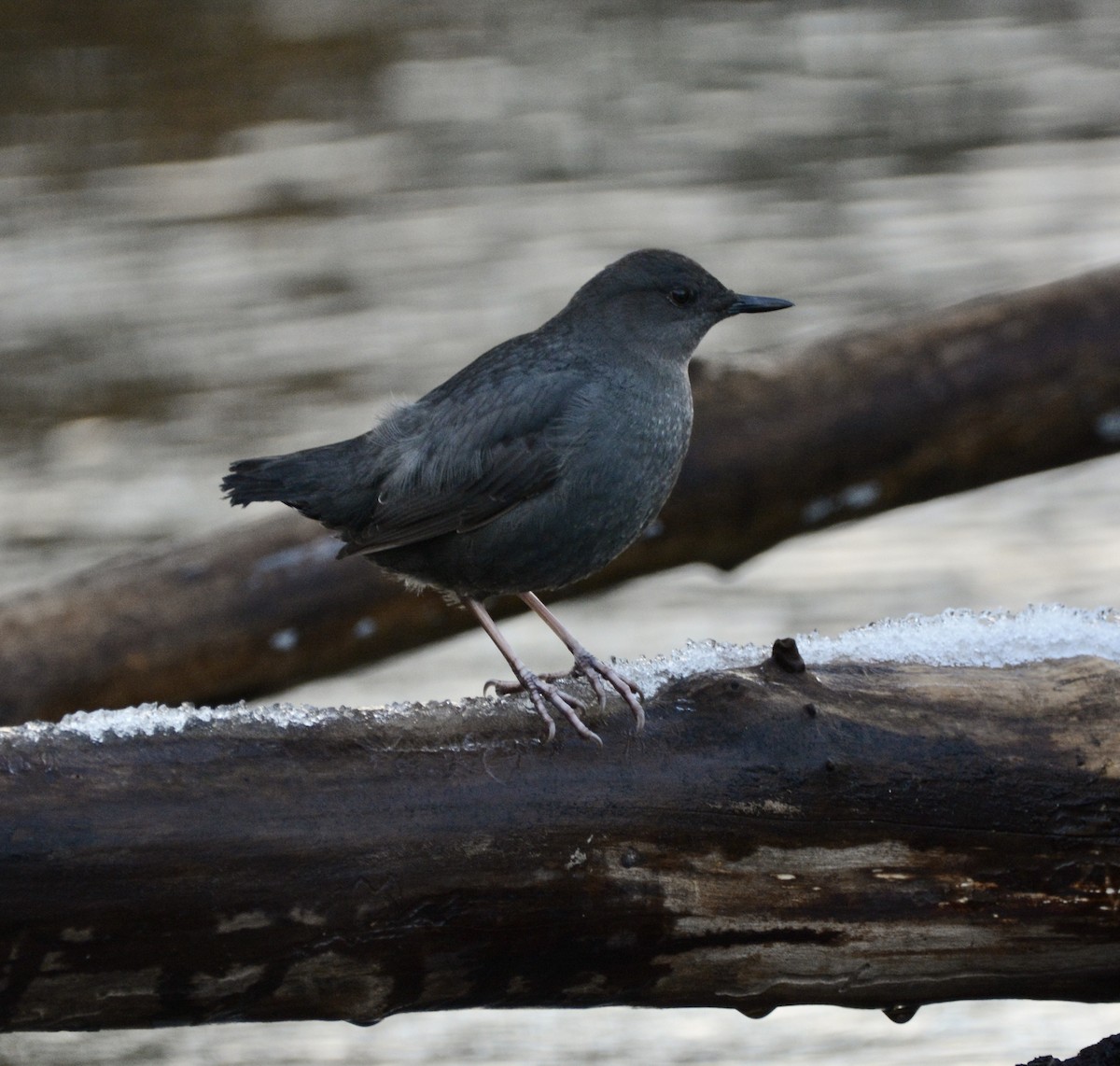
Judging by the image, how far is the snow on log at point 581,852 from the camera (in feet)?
6.93

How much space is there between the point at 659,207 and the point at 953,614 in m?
5.35

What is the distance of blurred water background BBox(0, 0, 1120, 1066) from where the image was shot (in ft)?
16.3

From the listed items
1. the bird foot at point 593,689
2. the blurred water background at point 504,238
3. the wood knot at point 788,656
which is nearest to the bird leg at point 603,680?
the bird foot at point 593,689

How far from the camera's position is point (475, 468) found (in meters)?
2.92

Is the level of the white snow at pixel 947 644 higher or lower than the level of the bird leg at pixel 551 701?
lower

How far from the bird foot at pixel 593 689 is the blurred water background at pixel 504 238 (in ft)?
3.50

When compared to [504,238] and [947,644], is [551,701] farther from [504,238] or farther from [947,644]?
[504,238]

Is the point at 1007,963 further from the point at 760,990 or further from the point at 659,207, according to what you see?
the point at 659,207

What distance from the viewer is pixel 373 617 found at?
13.0ft

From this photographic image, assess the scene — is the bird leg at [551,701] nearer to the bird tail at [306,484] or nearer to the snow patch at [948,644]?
the snow patch at [948,644]

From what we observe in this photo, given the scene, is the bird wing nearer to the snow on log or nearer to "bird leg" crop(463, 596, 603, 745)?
"bird leg" crop(463, 596, 603, 745)

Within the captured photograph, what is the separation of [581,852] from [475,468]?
86cm

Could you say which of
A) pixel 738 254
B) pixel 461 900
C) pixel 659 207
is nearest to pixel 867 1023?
pixel 461 900

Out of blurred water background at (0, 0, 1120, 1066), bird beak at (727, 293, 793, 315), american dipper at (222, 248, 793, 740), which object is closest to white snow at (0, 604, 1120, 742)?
american dipper at (222, 248, 793, 740)
